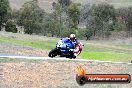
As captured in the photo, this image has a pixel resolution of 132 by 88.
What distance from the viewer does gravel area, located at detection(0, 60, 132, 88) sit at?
28.4m

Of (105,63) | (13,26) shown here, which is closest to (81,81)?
(105,63)

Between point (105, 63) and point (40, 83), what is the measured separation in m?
8.92

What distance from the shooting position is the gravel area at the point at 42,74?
28.4 m

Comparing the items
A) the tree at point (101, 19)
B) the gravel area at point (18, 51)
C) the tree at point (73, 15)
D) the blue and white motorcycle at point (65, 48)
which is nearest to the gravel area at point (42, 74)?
the gravel area at point (18, 51)

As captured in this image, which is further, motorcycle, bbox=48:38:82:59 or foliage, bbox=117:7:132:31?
foliage, bbox=117:7:132:31

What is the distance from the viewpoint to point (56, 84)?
96.4ft

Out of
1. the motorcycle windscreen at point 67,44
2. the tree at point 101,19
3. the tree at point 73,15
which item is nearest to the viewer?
the motorcycle windscreen at point 67,44

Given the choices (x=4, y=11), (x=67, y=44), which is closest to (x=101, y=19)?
(x=4, y=11)

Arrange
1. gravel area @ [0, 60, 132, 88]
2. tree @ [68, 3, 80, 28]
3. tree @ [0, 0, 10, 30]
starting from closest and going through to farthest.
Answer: gravel area @ [0, 60, 132, 88], tree @ [0, 0, 10, 30], tree @ [68, 3, 80, 28]

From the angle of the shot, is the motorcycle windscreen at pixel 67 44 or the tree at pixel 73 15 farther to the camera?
the tree at pixel 73 15

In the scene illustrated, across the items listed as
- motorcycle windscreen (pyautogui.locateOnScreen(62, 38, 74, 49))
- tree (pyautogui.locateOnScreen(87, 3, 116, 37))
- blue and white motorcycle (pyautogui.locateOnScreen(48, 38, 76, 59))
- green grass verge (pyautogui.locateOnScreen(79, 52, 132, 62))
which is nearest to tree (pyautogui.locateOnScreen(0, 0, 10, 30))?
tree (pyautogui.locateOnScreen(87, 3, 116, 37))

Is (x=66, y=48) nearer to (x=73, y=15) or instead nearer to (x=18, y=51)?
(x=18, y=51)

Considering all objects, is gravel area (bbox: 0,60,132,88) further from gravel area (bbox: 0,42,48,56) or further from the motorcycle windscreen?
the motorcycle windscreen

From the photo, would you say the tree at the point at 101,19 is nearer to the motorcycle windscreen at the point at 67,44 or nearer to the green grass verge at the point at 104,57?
the green grass verge at the point at 104,57
